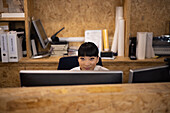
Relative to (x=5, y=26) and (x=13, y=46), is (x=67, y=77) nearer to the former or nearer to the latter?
(x=13, y=46)

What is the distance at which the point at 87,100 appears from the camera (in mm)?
918

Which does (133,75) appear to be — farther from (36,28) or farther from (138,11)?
(138,11)

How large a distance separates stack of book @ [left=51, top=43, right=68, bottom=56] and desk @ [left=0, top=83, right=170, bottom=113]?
2040mm

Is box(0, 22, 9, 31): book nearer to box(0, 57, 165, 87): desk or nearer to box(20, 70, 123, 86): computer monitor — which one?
box(0, 57, 165, 87): desk

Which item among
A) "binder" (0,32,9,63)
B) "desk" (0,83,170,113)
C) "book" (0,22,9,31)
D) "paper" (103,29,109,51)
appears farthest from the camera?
"paper" (103,29,109,51)

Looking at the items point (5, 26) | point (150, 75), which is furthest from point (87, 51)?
point (5, 26)

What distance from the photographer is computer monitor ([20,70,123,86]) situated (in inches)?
42.5

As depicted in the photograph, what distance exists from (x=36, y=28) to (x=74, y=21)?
26.2 inches

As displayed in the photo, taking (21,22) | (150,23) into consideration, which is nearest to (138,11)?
(150,23)

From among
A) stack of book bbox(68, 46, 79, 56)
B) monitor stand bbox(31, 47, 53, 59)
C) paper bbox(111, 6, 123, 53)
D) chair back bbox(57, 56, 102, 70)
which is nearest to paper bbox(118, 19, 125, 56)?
paper bbox(111, 6, 123, 53)

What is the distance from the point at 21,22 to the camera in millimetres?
3115

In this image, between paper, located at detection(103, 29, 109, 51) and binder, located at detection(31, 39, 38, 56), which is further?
paper, located at detection(103, 29, 109, 51)

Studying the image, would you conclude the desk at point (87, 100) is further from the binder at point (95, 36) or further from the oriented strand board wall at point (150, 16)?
the oriented strand board wall at point (150, 16)

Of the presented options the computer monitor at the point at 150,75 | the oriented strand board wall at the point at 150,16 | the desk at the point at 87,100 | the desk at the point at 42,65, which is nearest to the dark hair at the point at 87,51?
the computer monitor at the point at 150,75
